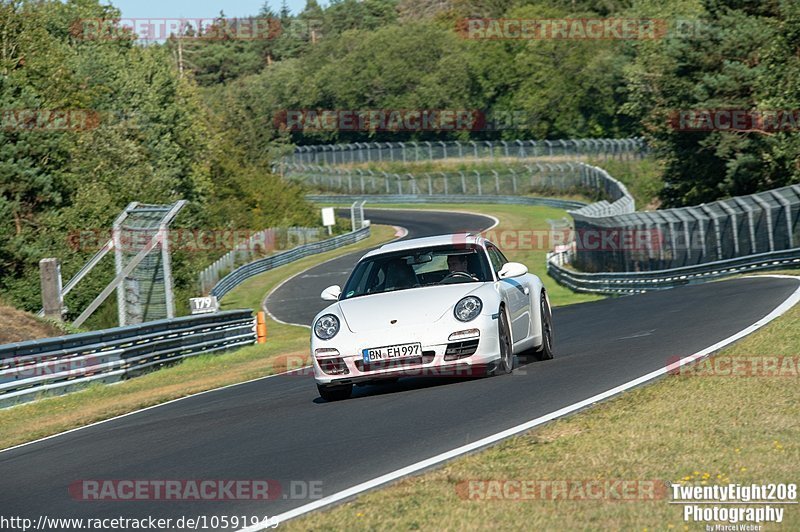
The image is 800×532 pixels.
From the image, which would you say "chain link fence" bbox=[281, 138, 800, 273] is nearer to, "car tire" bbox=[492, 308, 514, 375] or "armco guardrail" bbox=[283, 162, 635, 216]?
"armco guardrail" bbox=[283, 162, 635, 216]

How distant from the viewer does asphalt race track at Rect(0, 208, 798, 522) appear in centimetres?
709

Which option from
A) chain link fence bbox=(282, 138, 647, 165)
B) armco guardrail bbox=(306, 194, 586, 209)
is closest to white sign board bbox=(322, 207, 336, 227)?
armco guardrail bbox=(306, 194, 586, 209)

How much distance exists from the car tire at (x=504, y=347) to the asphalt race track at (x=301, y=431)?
0.10 m

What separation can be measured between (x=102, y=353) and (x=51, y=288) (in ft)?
19.9

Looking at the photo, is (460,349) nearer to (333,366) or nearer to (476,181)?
(333,366)

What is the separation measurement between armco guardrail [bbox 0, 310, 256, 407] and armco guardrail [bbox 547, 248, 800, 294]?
1417cm

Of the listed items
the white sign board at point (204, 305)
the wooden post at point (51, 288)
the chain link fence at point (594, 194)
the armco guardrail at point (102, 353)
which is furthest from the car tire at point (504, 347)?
the chain link fence at point (594, 194)

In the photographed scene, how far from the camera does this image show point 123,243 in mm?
22719

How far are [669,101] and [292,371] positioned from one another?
36990 mm

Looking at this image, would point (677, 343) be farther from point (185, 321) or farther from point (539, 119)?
point (539, 119)

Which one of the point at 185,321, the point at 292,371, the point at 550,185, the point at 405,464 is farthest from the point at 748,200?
the point at 550,185

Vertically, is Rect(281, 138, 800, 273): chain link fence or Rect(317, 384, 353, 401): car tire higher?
Rect(317, 384, 353, 401): car tire

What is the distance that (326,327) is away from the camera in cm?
1061

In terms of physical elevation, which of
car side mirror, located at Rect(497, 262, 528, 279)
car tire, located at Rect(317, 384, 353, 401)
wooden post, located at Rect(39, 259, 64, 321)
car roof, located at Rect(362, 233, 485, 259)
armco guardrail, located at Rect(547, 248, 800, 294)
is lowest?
armco guardrail, located at Rect(547, 248, 800, 294)
